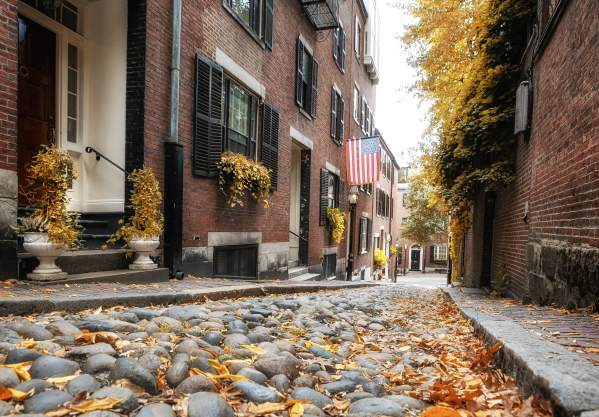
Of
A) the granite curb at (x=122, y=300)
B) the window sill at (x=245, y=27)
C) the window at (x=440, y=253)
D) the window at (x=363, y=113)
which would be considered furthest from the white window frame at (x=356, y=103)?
the window at (x=440, y=253)

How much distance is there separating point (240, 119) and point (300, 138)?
348cm

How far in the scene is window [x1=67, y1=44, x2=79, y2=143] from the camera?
19.3ft

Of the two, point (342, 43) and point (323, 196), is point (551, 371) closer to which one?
point (323, 196)

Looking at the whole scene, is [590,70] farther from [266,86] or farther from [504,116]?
[266,86]

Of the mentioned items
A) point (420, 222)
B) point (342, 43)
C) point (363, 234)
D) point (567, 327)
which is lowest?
point (363, 234)

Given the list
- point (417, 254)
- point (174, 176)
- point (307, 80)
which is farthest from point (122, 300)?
point (417, 254)

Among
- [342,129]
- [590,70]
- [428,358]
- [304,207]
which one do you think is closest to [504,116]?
[590,70]

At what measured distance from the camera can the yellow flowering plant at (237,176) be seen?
7609 millimetres

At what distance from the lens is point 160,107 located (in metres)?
6.25

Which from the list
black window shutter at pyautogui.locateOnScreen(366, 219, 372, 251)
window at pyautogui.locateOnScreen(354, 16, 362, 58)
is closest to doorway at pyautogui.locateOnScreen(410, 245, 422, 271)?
black window shutter at pyautogui.locateOnScreen(366, 219, 372, 251)

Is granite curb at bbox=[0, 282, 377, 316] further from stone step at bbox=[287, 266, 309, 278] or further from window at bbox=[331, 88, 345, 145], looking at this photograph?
window at bbox=[331, 88, 345, 145]

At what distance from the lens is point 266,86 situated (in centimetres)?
970

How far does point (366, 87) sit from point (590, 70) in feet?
59.4

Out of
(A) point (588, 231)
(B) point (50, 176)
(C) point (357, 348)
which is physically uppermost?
(B) point (50, 176)
